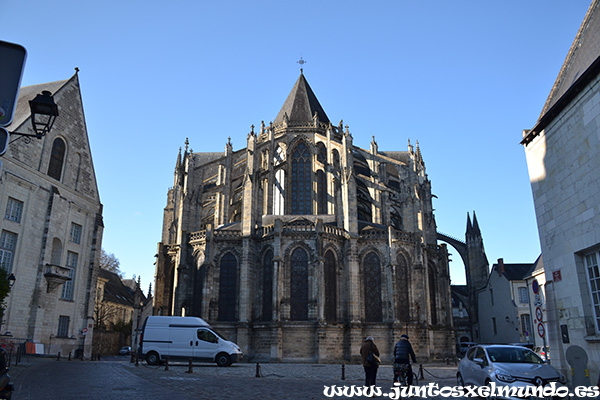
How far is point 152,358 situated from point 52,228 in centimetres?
923

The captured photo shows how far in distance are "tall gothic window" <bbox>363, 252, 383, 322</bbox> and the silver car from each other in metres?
18.4

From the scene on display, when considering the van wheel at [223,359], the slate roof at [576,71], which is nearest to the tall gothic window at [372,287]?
the van wheel at [223,359]

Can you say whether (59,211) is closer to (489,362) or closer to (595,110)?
(489,362)

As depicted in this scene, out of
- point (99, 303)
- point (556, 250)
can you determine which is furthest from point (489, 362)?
point (99, 303)

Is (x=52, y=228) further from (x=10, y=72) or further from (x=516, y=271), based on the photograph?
(x=516, y=271)

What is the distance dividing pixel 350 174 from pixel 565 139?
20.2 meters

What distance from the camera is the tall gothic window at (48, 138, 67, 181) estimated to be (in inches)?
982

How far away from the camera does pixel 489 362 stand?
380 inches

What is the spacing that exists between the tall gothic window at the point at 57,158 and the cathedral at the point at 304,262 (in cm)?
873

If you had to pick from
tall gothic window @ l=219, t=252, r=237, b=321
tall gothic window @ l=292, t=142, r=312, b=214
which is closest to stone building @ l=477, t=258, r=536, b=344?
tall gothic window @ l=292, t=142, r=312, b=214

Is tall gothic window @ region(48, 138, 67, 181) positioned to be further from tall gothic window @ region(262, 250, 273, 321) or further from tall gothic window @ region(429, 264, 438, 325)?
tall gothic window @ region(429, 264, 438, 325)

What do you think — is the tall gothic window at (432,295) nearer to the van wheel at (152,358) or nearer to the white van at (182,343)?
the white van at (182,343)

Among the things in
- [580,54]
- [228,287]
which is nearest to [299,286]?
[228,287]

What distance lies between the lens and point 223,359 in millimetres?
20203
